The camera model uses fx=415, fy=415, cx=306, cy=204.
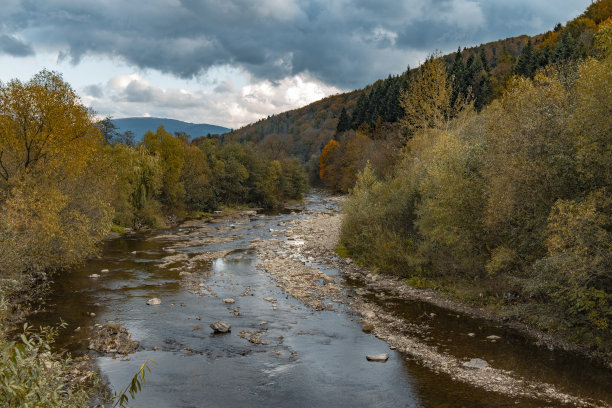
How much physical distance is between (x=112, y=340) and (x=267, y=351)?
588cm

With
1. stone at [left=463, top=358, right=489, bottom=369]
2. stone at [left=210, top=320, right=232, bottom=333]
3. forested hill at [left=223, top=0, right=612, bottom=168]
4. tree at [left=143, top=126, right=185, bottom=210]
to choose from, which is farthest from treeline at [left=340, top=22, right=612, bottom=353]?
tree at [left=143, top=126, right=185, bottom=210]

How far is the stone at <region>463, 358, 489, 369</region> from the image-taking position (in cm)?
1430

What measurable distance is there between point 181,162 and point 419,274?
3896 centimetres

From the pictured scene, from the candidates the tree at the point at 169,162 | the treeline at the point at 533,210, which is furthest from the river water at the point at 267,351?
the tree at the point at 169,162

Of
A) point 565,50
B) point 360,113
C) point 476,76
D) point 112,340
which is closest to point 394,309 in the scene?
point 112,340

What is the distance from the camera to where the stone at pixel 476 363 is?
14.3m

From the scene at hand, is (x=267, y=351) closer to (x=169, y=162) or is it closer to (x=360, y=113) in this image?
(x=169, y=162)

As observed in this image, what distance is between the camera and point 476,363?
Answer: 572 inches

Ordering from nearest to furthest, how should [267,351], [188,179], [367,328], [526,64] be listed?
[267,351] → [367,328] → [188,179] → [526,64]

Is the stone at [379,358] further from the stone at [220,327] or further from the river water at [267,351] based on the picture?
the stone at [220,327]

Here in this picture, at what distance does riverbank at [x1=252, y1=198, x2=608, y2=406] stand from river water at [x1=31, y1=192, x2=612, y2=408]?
422mm

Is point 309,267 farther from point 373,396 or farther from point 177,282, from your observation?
point 373,396

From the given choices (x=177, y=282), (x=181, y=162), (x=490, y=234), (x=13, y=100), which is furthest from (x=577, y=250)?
(x=181, y=162)

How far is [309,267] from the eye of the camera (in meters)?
28.7
